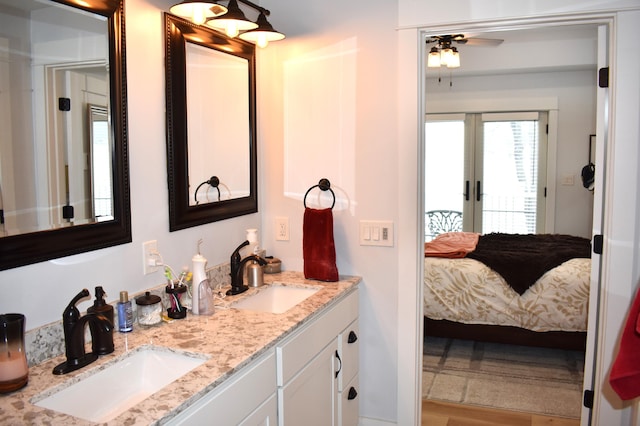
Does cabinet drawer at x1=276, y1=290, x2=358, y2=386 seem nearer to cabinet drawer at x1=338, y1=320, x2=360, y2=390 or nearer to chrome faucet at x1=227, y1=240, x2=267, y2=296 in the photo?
cabinet drawer at x1=338, y1=320, x2=360, y2=390

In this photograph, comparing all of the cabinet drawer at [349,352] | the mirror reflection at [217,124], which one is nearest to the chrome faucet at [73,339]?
the mirror reflection at [217,124]

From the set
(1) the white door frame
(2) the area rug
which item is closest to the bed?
(2) the area rug

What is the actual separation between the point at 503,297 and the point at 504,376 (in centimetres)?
54

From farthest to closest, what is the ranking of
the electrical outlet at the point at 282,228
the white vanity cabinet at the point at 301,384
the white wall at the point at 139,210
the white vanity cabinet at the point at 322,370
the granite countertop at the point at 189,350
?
the electrical outlet at the point at 282,228
the white vanity cabinet at the point at 322,370
the white wall at the point at 139,210
the white vanity cabinet at the point at 301,384
the granite countertop at the point at 189,350

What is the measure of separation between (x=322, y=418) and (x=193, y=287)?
0.79 meters

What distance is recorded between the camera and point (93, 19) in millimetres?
1793

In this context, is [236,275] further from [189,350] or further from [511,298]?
[511,298]

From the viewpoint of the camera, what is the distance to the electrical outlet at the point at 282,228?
293 cm

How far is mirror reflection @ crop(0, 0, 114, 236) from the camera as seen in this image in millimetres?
1521

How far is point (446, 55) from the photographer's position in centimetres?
455

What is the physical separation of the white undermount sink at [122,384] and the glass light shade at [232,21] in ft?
4.19

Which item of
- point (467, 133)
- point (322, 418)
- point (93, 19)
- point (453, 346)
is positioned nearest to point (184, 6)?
point (93, 19)

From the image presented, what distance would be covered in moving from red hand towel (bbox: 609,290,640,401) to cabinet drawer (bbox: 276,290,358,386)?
1152 mm

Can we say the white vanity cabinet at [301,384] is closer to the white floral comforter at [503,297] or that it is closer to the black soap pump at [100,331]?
the black soap pump at [100,331]
